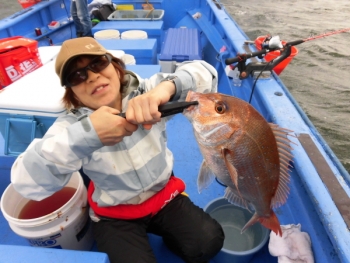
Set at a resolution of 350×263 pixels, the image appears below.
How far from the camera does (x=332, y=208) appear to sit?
1.29 meters

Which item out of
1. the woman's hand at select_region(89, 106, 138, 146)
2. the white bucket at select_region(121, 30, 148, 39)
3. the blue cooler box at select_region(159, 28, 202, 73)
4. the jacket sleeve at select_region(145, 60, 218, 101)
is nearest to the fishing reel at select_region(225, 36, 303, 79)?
the jacket sleeve at select_region(145, 60, 218, 101)

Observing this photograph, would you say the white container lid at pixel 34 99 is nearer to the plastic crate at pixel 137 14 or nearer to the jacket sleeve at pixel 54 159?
the jacket sleeve at pixel 54 159

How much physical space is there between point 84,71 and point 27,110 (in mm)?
658

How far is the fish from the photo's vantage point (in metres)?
1.10

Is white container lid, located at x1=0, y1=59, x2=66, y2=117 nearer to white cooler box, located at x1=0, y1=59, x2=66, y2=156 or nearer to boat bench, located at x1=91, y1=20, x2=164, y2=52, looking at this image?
white cooler box, located at x1=0, y1=59, x2=66, y2=156

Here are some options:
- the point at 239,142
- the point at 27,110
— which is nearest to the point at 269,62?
the point at 239,142

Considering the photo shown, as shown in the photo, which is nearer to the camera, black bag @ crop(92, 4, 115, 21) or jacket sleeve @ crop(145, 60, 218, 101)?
jacket sleeve @ crop(145, 60, 218, 101)

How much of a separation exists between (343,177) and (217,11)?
397 centimetres

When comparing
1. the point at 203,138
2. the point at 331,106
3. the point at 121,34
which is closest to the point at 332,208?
the point at 203,138

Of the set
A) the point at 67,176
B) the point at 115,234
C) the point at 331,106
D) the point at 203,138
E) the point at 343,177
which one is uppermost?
the point at 203,138

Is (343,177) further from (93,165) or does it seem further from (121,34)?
(121,34)

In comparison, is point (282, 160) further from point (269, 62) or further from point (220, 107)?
point (269, 62)

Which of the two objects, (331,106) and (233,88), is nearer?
(233,88)

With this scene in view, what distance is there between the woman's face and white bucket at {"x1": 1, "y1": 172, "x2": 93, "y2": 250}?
0.60 m
